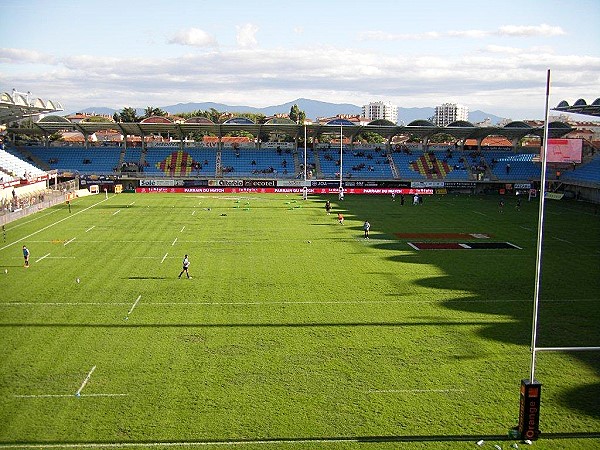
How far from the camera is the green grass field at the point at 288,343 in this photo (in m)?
14.1

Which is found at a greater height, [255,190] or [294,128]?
[294,128]

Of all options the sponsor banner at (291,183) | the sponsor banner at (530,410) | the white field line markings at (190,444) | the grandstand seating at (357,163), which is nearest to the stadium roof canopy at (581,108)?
the grandstand seating at (357,163)

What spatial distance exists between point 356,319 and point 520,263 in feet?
47.9

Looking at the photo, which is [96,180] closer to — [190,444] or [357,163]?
[357,163]

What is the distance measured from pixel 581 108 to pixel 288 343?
53.3m

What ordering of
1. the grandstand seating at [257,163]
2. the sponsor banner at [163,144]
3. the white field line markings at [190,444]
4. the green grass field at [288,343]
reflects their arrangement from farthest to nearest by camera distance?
the sponsor banner at [163,144]
the grandstand seating at [257,163]
the green grass field at [288,343]
the white field line markings at [190,444]

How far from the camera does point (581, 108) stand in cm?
6128

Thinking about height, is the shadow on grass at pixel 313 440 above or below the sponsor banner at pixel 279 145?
below

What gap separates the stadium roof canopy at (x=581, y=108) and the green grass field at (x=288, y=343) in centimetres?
2533

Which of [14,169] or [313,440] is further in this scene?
[14,169]

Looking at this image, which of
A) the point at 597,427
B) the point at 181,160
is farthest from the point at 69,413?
the point at 181,160

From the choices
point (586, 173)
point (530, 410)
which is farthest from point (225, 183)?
point (530, 410)

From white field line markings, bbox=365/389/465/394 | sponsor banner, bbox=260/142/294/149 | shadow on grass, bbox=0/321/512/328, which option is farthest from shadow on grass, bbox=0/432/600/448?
sponsor banner, bbox=260/142/294/149

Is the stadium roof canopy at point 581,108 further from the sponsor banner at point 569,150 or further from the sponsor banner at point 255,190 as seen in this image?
the sponsor banner at point 255,190
